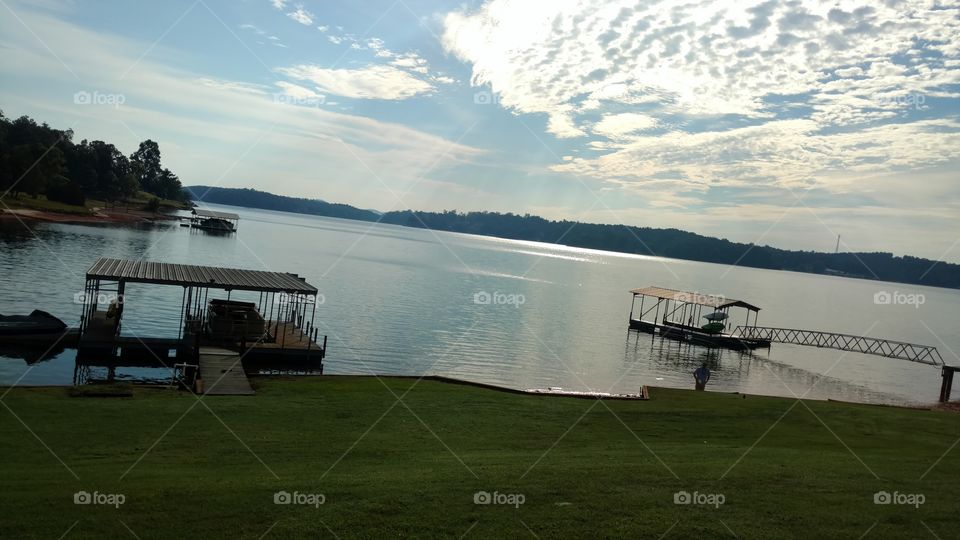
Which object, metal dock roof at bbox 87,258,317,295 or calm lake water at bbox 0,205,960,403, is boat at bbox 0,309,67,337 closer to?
calm lake water at bbox 0,205,960,403

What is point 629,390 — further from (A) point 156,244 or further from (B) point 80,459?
(A) point 156,244

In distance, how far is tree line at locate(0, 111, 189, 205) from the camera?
10812cm

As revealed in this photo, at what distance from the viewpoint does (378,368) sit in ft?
123

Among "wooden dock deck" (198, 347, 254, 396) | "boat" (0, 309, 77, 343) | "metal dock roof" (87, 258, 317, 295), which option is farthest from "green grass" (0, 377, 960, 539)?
"boat" (0, 309, 77, 343)

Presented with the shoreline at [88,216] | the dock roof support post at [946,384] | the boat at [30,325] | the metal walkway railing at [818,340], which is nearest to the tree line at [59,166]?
the shoreline at [88,216]

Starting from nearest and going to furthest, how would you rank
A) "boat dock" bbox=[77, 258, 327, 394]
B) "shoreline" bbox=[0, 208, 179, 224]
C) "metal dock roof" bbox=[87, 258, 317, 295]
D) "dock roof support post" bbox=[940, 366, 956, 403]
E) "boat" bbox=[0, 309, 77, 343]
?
"boat" bbox=[0, 309, 77, 343]
"metal dock roof" bbox=[87, 258, 317, 295]
"boat dock" bbox=[77, 258, 327, 394]
"dock roof support post" bbox=[940, 366, 956, 403]
"shoreline" bbox=[0, 208, 179, 224]

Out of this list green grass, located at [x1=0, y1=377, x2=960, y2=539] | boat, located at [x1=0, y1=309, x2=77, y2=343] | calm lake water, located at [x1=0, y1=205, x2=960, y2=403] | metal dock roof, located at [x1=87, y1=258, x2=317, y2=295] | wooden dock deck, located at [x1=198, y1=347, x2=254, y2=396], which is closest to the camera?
green grass, located at [x1=0, y1=377, x2=960, y2=539]

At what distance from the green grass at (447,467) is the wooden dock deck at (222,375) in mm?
937

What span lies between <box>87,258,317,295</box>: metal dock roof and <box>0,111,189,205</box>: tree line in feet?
290

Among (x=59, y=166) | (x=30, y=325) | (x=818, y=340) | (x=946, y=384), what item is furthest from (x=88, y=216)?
(x=946, y=384)

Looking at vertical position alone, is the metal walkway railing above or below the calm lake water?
above

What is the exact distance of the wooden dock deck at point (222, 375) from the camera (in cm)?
2252

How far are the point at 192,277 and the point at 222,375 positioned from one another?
13394mm

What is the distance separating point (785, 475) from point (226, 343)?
29760 millimetres
